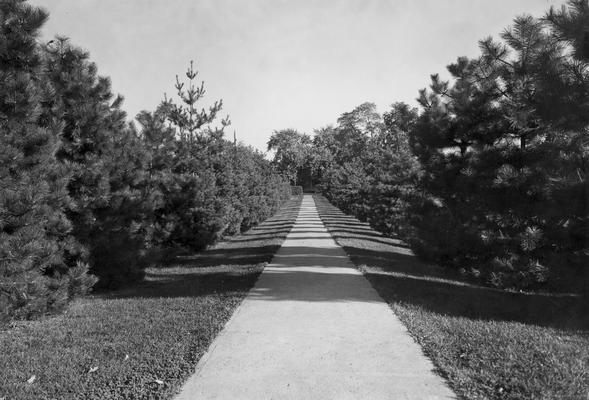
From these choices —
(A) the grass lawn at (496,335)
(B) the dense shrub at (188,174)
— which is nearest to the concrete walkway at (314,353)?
(A) the grass lawn at (496,335)

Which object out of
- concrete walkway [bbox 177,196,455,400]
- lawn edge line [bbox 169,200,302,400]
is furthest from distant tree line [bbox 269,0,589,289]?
lawn edge line [bbox 169,200,302,400]

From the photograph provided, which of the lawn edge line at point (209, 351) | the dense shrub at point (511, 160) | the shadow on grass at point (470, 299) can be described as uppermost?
the dense shrub at point (511, 160)

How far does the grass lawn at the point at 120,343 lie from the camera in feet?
13.7

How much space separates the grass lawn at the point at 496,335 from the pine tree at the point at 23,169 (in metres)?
4.79

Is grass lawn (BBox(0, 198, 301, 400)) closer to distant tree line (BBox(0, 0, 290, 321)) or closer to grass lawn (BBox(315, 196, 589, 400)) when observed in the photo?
distant tree line (BBox(0, 0, 290, 321))

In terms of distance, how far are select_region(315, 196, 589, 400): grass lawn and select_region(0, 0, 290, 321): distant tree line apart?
15.7ft

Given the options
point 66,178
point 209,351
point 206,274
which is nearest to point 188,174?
point 206,274

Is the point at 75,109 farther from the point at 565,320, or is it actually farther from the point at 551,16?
the point at 565,320

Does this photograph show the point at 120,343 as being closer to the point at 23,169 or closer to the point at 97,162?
the point at 23,169

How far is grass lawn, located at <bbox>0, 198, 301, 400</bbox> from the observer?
4.19 metres

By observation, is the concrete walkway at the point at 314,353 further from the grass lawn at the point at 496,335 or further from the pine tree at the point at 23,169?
the pine tree at the point at 23,169

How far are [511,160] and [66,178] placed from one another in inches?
289

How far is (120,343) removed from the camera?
540 cm

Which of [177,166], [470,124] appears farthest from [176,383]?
[177,166]
